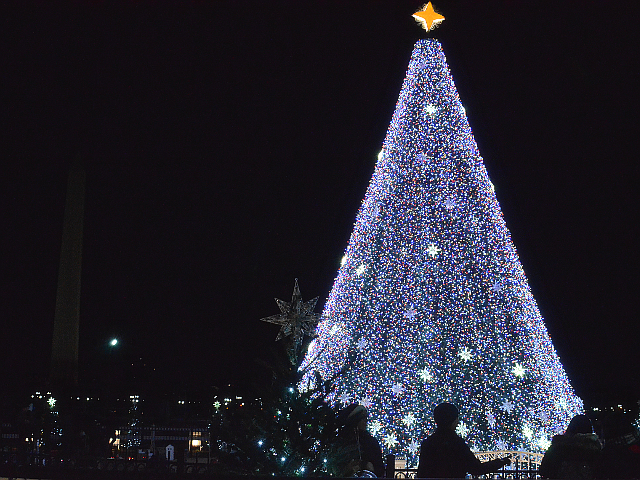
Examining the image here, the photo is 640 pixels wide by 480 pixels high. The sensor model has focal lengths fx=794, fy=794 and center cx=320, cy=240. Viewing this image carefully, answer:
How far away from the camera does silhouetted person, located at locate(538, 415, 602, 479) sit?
20.3 feet

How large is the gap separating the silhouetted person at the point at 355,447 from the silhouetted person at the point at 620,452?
6.65 feet

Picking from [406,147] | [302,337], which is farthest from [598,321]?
[302,337]

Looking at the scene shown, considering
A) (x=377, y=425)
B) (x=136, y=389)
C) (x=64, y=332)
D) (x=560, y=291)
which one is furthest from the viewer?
(x=136, y=389)

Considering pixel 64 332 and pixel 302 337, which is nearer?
pixel 302 337

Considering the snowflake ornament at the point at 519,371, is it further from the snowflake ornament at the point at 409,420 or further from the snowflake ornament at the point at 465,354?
the snowflake ornament at the point at 409,420

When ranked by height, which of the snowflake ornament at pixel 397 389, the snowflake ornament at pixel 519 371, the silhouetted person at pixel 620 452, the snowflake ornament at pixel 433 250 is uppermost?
the snowflake ornament at pixel 433 250

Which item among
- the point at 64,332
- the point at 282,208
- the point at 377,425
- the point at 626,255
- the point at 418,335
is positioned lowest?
the point at 377,425

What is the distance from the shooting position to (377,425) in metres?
15.5

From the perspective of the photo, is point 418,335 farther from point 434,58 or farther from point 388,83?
point 388,83

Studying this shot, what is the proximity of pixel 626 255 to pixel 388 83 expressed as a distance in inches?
485

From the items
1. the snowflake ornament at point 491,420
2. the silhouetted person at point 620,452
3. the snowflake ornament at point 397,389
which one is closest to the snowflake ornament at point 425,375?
the snowflake ornament at point 397,389

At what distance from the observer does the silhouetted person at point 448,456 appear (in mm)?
5703

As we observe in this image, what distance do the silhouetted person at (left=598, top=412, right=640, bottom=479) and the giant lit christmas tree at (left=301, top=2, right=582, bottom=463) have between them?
30.8 ft

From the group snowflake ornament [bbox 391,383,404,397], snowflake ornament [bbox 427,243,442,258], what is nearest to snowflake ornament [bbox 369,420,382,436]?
snowflake ornament [bbox 391,383,404,397]
